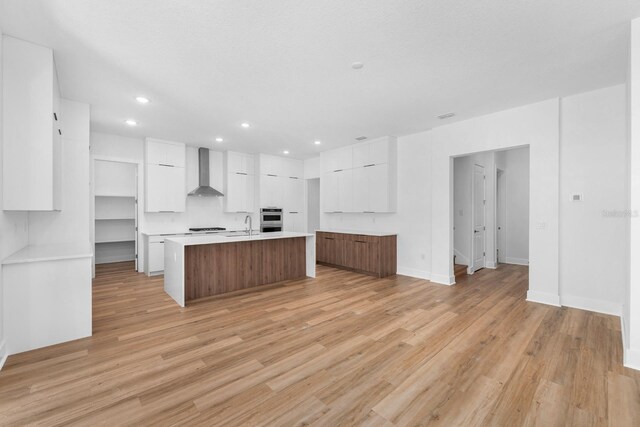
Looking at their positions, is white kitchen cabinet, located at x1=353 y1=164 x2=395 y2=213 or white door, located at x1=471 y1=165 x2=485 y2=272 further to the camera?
white door, located at x1=471 y1=165 x2=485 y2=272

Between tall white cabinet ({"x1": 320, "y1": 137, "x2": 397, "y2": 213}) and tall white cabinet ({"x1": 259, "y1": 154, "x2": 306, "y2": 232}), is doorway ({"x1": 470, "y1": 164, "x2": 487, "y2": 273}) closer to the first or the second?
tall white cabinet ({"x1": 320, "y1": 137, "x2": 397, "y2": 213})

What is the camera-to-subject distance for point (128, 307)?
3.83 meters

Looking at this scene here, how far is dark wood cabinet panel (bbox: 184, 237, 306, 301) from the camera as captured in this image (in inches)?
166

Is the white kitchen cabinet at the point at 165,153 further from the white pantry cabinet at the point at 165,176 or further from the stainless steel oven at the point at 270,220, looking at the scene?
the stainless steel oven at the point at 270,220

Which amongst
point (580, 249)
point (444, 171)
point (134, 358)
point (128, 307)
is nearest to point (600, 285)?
point (580, 249)

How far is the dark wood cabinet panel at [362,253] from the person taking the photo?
5.64 m

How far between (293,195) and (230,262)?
3.85 metres

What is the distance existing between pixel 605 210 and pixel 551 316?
152 cm

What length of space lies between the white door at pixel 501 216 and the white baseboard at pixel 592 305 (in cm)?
338

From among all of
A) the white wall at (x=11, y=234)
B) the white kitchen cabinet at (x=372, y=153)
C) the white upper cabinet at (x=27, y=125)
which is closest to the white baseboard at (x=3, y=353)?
the white wall at (x=11, y=234)

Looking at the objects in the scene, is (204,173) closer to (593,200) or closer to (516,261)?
(593,200)

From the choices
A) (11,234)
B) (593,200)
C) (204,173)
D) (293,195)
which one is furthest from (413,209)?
(11,234)

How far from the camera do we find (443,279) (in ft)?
16.8

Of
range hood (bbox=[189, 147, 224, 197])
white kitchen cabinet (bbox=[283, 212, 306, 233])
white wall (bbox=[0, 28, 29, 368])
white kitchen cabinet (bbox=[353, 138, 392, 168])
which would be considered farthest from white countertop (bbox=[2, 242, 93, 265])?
white kitchen cabinet (bbox=[283, 212, 306, 233])
